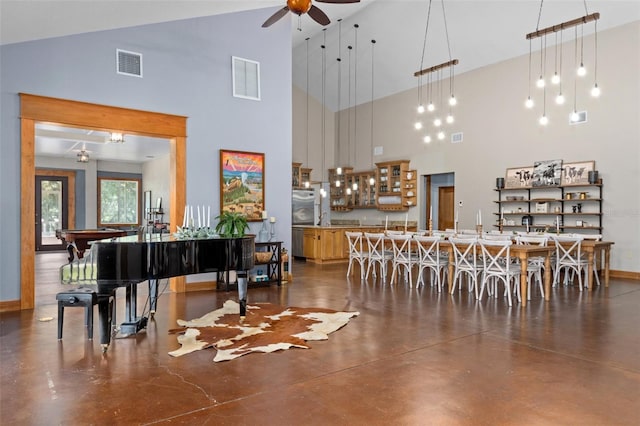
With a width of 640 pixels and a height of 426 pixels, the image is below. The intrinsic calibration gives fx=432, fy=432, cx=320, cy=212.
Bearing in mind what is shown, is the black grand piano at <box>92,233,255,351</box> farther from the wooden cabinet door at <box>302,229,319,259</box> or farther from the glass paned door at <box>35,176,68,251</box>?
the glass paned door at <box>35,176,68,251</box>

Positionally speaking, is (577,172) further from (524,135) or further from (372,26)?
(372,26)

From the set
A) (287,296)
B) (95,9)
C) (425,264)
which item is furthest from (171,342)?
(425,264)

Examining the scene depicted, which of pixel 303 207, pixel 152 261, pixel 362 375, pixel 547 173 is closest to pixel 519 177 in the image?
pixel 547 173

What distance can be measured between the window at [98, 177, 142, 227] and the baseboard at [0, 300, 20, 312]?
9.64 metres

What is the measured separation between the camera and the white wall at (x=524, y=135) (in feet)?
27.3

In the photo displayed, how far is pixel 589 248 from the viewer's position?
7.04m

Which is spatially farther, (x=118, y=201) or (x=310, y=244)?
(x=118, y=201)

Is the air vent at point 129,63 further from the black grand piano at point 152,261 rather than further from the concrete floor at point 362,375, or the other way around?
the concrete floor at point 362,375

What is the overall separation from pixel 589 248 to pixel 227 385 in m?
6.44

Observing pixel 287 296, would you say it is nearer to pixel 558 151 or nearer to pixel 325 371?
pixel 325 371

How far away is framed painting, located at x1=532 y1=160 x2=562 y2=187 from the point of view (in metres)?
9.30

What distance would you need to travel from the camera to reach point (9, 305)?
5352 mm

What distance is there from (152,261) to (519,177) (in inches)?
340

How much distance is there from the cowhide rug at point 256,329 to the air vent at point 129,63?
3594 mm
